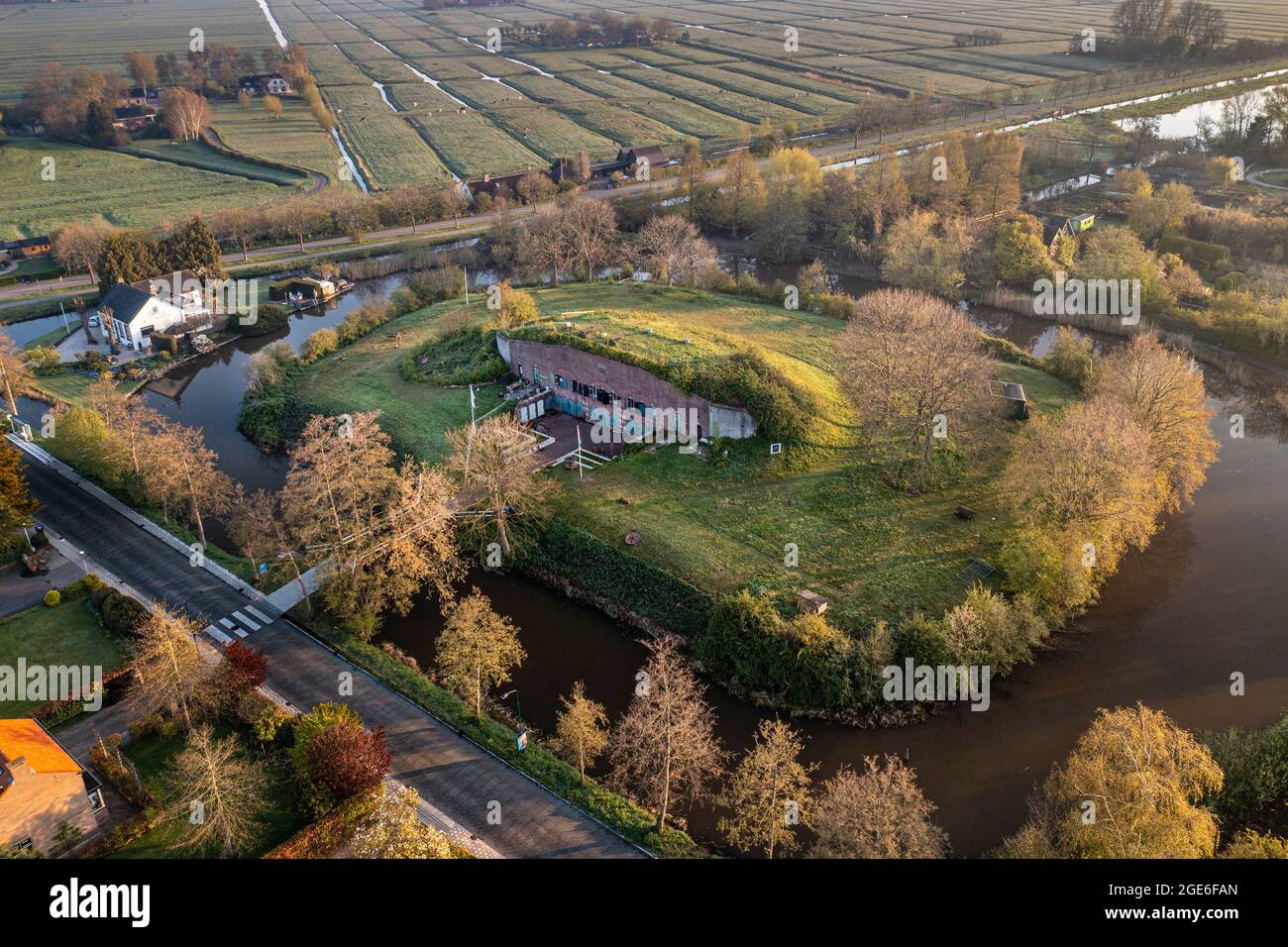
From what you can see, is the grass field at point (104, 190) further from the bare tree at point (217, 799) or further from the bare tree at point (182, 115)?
the bare tree at point (217, 799)

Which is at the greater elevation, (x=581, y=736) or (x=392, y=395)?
(x=392, y=395)

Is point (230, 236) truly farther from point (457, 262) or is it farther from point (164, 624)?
point (164, 624)

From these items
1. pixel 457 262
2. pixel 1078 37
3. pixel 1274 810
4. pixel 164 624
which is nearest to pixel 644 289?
pixel 457 262

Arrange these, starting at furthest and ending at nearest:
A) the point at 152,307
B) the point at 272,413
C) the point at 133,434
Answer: the point at 152,307 < the point at 272,413 < the point at 133,434

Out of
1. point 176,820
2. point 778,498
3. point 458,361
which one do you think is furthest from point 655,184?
point 176,820

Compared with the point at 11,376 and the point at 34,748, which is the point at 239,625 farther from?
the point at 11,376

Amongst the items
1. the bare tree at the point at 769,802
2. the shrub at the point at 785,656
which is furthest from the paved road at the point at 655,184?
the bare tree at the point at 769,802

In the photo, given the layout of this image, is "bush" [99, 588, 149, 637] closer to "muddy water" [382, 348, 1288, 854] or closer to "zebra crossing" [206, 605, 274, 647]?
"zebra crossing" [206, 605, 274, 647]
